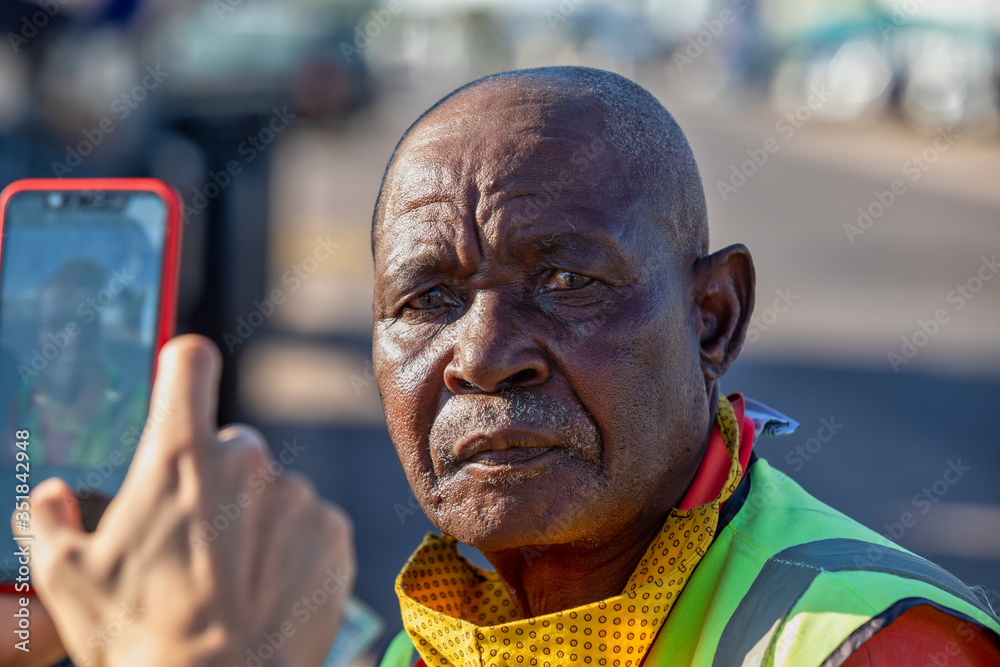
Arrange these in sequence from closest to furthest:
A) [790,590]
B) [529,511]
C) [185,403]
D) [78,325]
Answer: [790,590]
[529,511]
[185,403]
[78,325]

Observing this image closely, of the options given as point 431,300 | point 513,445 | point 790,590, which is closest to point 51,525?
point 431,300

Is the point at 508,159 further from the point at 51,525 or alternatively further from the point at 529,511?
the point at 51,525

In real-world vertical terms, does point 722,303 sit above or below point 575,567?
above

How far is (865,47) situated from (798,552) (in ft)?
58.8

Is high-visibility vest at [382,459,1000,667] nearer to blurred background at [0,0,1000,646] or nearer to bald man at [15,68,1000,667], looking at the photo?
bald man at [15,68,1000,667]

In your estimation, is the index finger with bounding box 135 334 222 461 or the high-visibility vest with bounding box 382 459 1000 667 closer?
the high-visibility vest with bounding box 382 459 1000 667

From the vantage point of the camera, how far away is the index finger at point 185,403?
2160 millimetres

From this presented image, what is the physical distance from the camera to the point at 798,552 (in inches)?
66.3

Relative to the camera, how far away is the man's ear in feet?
6.66

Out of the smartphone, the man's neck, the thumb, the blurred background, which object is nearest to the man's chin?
the man's neck

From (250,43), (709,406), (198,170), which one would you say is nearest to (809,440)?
(198,170)

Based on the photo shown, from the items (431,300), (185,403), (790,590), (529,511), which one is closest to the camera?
(790,590)

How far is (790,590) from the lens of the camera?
1.60 meters

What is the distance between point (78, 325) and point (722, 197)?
1283cm
